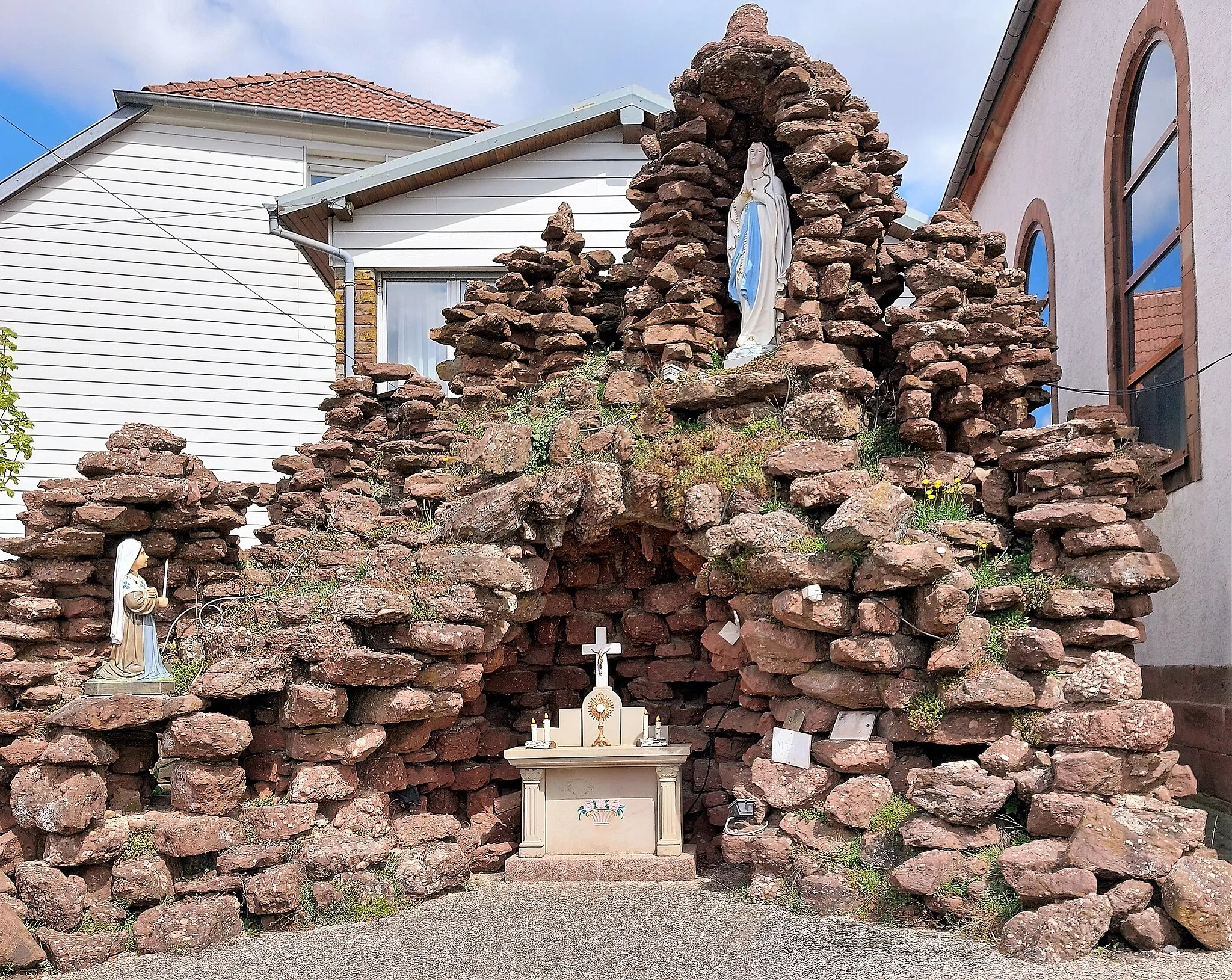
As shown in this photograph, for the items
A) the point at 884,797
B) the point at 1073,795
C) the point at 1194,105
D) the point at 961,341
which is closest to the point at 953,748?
the point at 884,797

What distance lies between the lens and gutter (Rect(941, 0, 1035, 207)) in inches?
581

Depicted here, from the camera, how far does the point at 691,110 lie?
11.3 m

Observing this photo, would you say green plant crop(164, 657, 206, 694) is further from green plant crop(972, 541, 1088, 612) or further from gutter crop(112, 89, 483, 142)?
gutter crop(112, 89, 483, 142)

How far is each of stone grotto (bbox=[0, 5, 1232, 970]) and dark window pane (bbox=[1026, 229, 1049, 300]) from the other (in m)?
5.27

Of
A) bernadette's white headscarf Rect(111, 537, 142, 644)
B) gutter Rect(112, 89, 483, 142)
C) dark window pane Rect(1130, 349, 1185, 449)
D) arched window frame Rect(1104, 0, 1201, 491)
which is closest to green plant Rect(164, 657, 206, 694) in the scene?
bernadette's white headscarf Rect(111, 537, 142, 644)

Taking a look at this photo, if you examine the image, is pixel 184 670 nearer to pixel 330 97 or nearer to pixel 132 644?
pixel 132 644

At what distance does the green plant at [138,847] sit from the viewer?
730 cm

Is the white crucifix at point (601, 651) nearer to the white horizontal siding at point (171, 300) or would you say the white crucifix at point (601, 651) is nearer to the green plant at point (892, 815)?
the green plant at point (892, 815)

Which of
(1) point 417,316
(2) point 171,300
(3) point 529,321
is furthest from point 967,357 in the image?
(2) point 171,300

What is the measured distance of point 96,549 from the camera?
9.72 metres

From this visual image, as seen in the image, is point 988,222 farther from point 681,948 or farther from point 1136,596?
point 681,948

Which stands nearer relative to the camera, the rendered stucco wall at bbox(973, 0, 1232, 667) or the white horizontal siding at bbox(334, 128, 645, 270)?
the rendered stucco wall at bbox(973, 0, 1232, 667)

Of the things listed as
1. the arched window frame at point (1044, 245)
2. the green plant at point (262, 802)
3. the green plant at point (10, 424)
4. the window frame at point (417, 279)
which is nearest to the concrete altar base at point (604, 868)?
the green plant at point (262, 802)

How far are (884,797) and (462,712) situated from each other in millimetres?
4021
